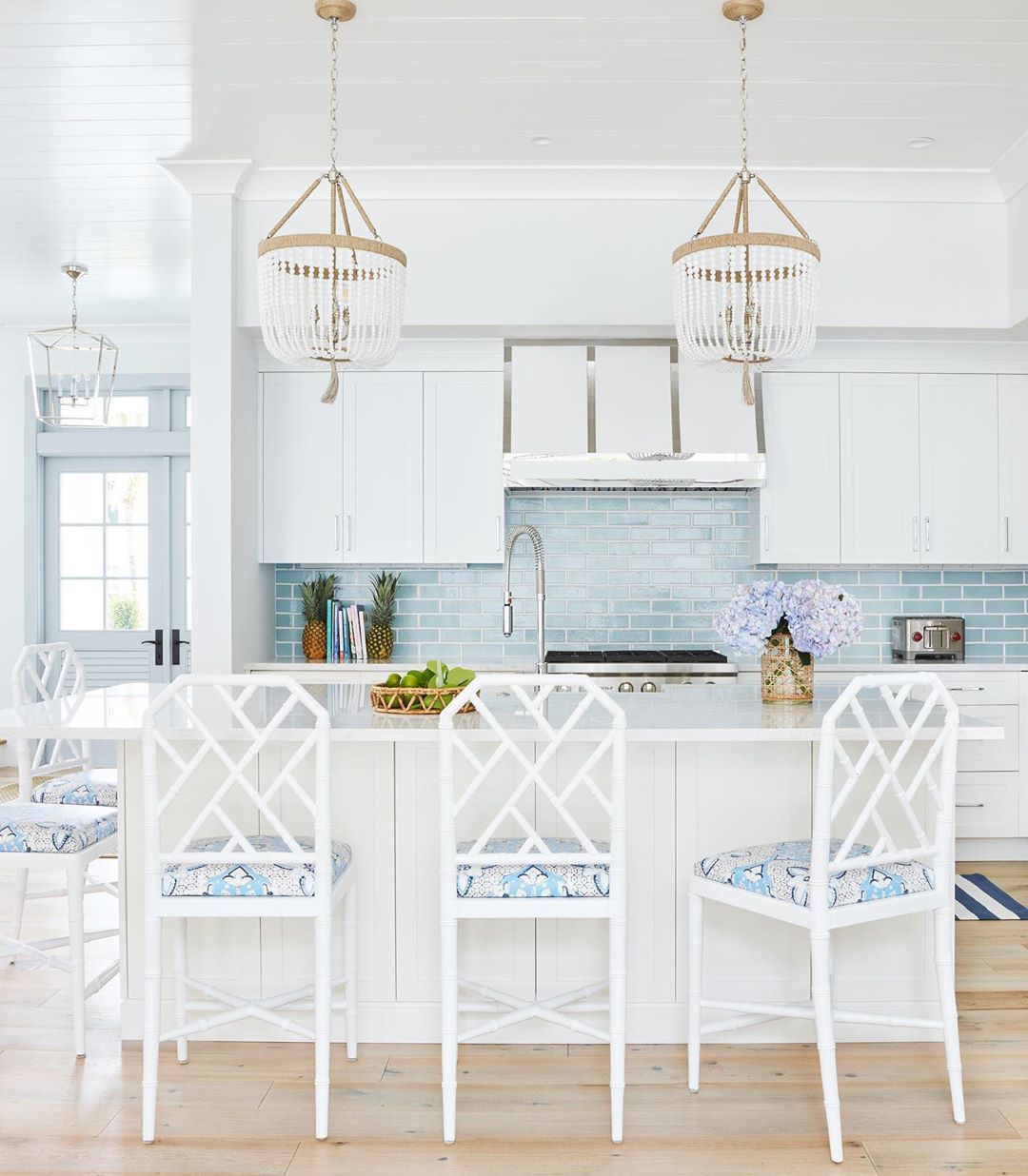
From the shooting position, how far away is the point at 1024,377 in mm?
4961

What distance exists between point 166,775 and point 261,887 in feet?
2.22

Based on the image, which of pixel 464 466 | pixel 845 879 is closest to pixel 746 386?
pixel 845 879

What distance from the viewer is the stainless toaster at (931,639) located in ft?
16.6

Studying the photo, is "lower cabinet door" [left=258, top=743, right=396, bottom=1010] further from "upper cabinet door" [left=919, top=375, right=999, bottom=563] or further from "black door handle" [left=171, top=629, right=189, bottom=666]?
"black door handle" [left=171, top=629, right=189, bottom=666]

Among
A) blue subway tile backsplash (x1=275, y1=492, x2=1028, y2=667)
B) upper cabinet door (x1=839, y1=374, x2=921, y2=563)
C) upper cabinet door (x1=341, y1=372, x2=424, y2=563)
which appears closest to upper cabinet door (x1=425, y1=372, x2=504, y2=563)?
upper cabinet door (x1=341, y1=372, x2=424, y2=563)

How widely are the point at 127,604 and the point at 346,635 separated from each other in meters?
2.14

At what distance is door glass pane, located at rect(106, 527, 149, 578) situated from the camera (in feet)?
21.5

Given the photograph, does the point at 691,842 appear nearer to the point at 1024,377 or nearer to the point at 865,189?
the point at 865,189

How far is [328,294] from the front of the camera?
2.79 m

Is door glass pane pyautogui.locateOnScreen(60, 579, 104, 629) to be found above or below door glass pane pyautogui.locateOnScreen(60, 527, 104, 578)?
below

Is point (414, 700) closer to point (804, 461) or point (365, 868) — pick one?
point (365, 868)

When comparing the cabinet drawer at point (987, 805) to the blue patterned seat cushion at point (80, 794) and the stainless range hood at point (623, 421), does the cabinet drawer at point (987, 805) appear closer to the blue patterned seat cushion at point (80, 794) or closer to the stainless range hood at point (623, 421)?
the stainless range hood at point (623, 421)

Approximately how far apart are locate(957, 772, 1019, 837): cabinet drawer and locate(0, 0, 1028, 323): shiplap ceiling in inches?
103

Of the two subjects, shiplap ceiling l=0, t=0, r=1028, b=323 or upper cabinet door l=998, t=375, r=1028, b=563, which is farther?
upper cabinet door l=998, t=375, r=1028, b=563
